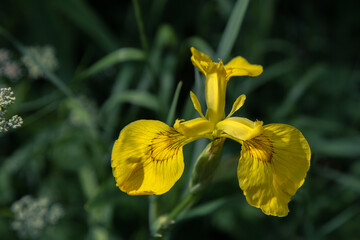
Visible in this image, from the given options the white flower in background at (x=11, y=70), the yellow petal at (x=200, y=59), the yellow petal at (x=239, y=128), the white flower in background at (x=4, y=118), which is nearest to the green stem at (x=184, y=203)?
the yellow petal at (x=239, y=128)

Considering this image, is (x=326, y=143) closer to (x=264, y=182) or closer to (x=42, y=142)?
(x=264, y=182)

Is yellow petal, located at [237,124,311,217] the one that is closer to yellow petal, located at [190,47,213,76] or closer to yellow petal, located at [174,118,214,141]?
yellow petal, located at [174,118,214,141]

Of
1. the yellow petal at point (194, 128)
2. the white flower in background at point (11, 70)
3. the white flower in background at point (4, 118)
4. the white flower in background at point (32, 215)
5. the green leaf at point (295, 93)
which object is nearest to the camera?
the white flower in background at point (4, 118)

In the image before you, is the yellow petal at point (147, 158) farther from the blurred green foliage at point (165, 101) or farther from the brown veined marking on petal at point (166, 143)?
the blurred green foliage at point (165, 101)

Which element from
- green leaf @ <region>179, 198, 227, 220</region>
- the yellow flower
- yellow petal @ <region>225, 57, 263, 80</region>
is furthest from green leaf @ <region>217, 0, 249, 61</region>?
green leaf @ <region>179, 198, 227, 220</region>

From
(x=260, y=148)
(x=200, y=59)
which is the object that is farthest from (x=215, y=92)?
(x=260, y=148)

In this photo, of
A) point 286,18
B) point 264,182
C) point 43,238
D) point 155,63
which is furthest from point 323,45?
point 43,238
